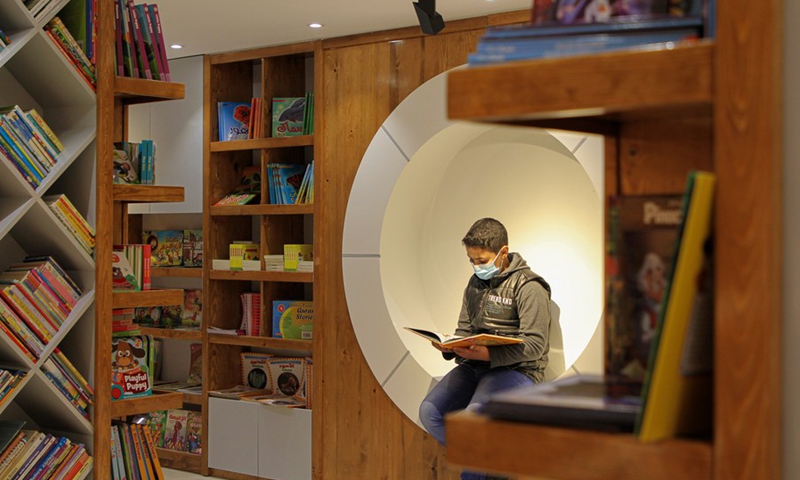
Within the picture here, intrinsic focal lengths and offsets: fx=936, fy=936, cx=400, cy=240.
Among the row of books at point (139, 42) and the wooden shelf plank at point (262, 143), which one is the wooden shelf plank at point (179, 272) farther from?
the row of books at point (139, 42)

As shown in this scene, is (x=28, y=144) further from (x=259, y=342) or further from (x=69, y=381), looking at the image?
(x=259, y=342)

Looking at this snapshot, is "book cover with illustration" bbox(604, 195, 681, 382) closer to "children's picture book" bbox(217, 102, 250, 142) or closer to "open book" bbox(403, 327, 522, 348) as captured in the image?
"open book" bbox(403, 327, 522, 348)

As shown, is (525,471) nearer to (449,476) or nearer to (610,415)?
(610,415)

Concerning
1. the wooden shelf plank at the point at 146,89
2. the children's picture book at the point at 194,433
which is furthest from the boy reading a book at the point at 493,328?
the children's picture book at the point at 194,433

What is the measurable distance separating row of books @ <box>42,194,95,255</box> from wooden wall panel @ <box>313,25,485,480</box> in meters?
2.16

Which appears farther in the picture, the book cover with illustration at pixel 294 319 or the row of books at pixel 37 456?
the book cover with illustration at pixel 294 319

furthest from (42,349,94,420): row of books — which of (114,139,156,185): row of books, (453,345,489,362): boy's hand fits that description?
(453,345,489,362): boy's hand

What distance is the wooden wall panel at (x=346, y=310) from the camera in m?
4.80

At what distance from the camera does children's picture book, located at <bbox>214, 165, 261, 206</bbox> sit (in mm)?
5527

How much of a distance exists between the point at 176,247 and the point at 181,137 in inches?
27.6

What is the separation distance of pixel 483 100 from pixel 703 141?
30cm

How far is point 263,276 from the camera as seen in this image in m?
5.36

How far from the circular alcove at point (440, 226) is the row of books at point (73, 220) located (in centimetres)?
204

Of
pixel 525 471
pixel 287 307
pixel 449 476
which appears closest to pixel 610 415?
pixel 525 471
